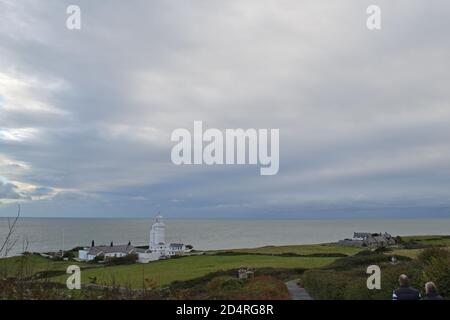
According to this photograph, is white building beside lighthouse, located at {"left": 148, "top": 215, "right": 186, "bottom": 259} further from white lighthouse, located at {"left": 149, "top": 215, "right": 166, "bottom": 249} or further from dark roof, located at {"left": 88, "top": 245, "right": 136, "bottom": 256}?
dark roof, located at {"left": 88, "top": 245, "right": 136, "bottom": 256}

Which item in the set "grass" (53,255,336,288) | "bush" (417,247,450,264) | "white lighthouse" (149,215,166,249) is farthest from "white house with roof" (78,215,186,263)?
"bush" (417,247,450,264)

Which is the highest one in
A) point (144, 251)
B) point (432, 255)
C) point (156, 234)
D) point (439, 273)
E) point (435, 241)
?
point (432, 255)

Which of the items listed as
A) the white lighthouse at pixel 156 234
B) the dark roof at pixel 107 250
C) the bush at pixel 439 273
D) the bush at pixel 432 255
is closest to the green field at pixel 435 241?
the bush at pixel 432 255

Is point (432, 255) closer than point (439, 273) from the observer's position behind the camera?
No

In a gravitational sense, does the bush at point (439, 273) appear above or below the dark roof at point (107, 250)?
above

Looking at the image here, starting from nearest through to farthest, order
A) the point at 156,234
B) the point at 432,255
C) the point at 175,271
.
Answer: the point at 432,255
the point at 175,271
the point at 156,234

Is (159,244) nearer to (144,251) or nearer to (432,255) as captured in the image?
(144,251)

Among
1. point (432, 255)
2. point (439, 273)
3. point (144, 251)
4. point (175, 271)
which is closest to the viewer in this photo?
point (439, 273)

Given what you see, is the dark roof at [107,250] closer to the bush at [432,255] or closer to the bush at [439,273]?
the bush at [432,255]

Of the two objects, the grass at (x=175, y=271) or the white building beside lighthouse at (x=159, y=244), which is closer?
the grass at (x=175, y=271)

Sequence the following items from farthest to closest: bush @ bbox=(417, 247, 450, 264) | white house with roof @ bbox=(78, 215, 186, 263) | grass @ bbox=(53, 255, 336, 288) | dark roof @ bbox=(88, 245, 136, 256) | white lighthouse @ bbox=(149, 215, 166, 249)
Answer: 1. white lighthouse @ bbox=(149, 215, 166, 249)
2. dark roof @ bbox=(88, 245, 136, 256)
3. white house with roof @ bbox=(78, 215, 186, 263)
4. grass @ bbox=(53, 255, 336, 288)
5. bush @ bbox=(417, 247, 450, 264)

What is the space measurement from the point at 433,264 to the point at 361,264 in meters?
11.1

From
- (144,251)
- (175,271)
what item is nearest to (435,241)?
(175,271)
